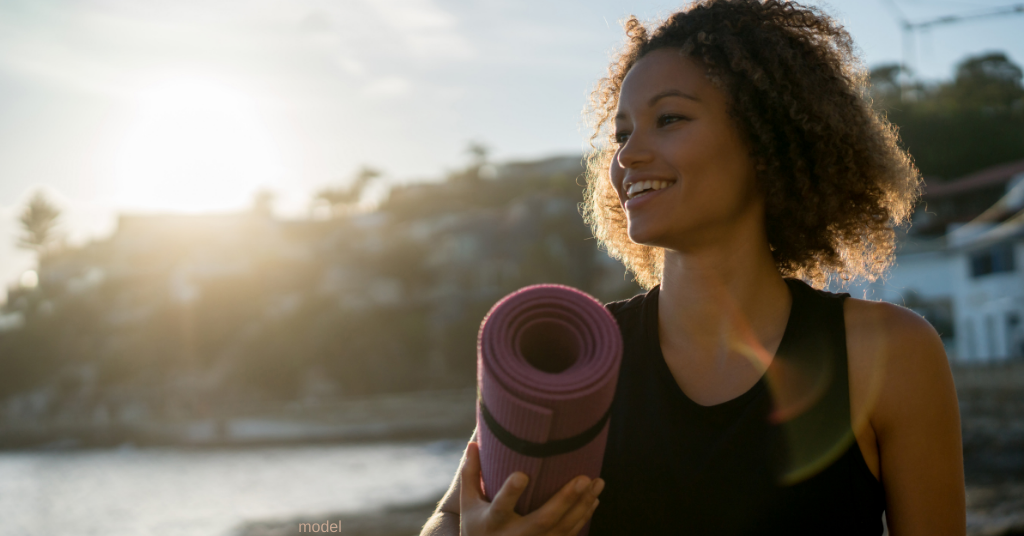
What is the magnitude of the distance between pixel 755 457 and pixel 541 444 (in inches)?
27.7

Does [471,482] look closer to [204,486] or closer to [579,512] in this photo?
[579,512]

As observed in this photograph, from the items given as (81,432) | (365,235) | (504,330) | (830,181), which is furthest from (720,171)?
(365,235)

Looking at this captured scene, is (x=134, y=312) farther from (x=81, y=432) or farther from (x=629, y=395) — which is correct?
(x=629, y=395)

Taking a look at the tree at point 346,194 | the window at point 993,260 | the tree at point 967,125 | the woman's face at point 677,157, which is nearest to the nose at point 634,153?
the woman's face at point 677,157

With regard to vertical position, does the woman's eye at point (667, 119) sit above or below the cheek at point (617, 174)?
above

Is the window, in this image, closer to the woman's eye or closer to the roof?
the roof

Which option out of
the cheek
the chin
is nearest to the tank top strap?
the chin

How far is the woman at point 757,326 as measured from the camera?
1854 mm

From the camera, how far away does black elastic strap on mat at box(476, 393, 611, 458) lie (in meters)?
1.45

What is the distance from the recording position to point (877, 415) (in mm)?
1873

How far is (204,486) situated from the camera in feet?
109

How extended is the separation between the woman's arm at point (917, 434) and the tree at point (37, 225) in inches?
3650

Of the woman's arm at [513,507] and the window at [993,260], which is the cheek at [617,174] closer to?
the woman's arm at [513,507]

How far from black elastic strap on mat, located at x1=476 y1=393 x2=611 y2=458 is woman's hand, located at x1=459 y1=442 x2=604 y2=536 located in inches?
1.9
